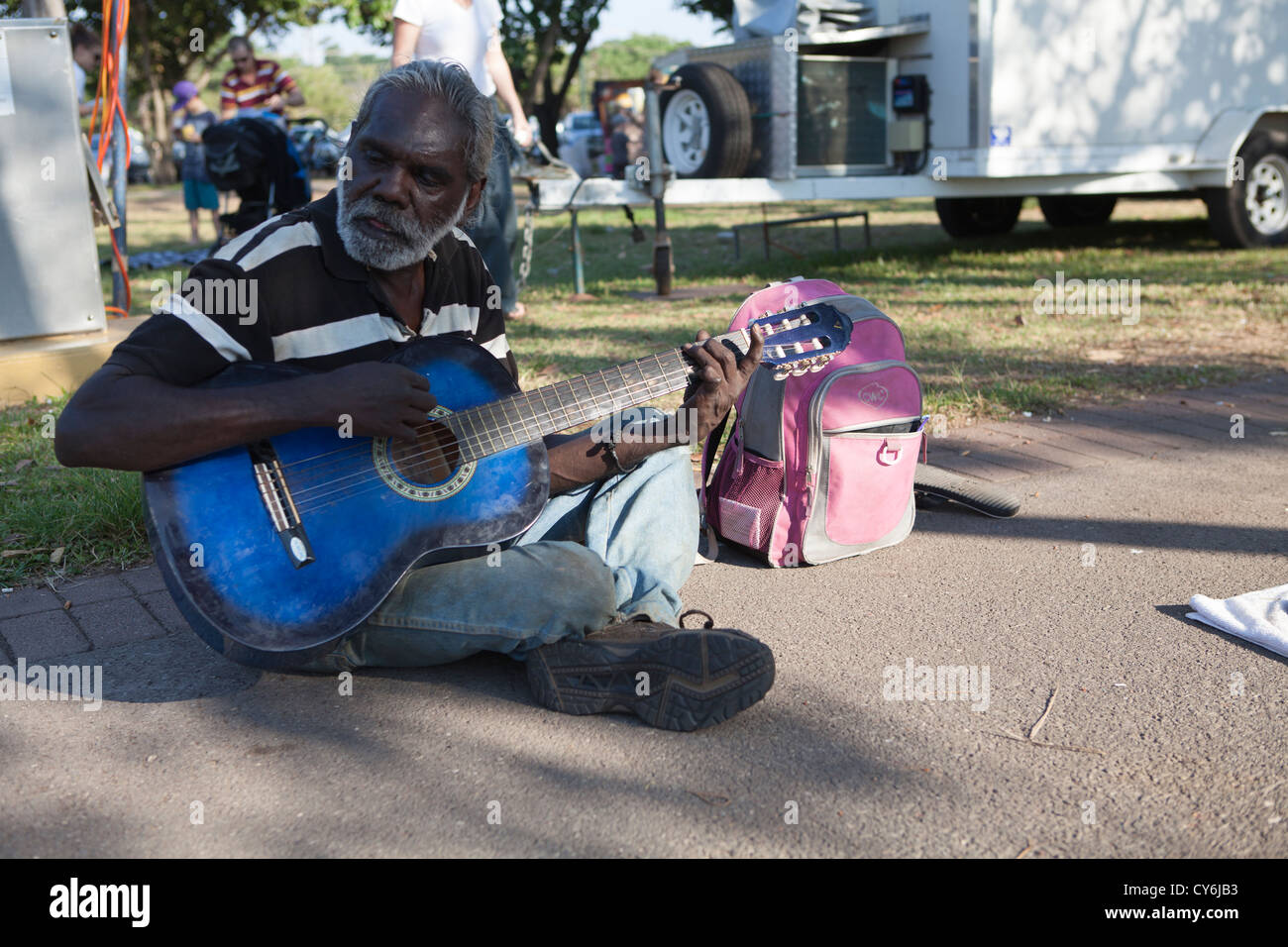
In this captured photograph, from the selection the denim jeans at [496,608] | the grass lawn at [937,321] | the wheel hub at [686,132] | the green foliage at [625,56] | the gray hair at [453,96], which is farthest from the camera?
the green foliage at [625,56]

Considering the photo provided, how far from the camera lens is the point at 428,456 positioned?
7.85 feet

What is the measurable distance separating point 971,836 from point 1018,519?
1.80m

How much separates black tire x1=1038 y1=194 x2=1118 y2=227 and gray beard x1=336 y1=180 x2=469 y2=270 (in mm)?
A: 10048

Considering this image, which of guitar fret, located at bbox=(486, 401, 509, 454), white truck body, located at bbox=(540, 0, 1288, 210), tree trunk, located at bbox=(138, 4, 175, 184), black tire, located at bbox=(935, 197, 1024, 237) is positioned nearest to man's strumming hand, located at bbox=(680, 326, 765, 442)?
guitar fret, located at bbox=(486, 401, 509, 454)

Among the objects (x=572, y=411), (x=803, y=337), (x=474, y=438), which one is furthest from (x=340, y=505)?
(x=803, y=337)

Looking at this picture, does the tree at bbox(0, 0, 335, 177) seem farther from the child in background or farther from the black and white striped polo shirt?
the black and white striped polo shirt

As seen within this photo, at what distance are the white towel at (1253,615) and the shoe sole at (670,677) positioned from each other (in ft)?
3.95

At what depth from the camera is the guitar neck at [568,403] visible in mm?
2432

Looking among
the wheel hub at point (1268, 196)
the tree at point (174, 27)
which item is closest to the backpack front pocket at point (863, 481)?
the wheel hub at point (1268, 196)

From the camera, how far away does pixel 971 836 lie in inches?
76.1

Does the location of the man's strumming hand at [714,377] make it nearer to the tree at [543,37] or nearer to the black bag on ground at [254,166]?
the black bag on ground at [254,166]
